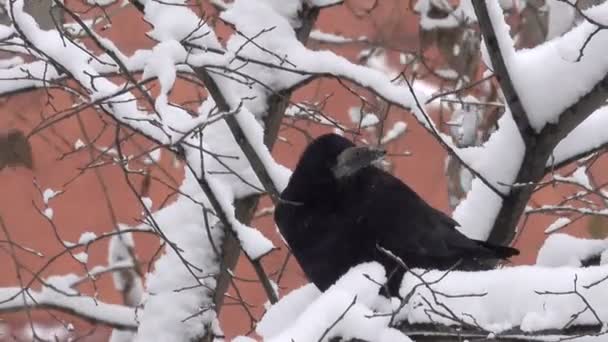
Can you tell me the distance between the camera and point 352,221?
8.46 feet

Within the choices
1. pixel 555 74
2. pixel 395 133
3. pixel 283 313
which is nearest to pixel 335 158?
pixel 555 74

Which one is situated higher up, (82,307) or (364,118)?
(364,118)

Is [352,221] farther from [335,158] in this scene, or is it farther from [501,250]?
[501,250]

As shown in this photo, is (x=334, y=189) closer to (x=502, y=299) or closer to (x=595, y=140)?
(x=595, y=140)

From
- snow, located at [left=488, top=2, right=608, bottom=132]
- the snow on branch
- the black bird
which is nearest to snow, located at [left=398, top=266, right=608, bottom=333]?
snow, located at [left=488, top=2, right=608, bottom=132]

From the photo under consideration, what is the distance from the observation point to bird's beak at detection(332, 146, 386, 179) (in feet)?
8.70

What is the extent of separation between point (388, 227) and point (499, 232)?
11.6 inches

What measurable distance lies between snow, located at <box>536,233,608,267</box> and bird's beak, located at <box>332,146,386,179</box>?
24.0 inches

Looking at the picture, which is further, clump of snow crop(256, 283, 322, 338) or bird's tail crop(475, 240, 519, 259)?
bird's tail crop(475, 240, 519, 259)

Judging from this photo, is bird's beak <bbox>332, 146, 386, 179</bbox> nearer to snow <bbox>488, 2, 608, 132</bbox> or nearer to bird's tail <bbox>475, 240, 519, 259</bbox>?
bird's tail <bbox>475, 240, 519, 259</bbox>

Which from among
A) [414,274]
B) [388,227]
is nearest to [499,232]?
[388,227]

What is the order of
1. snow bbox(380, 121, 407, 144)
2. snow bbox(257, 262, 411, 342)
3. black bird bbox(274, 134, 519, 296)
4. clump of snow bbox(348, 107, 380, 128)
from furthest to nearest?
snow bbox(380, 121, 407, 144), clump of snow bbox(348, 107, 380, 128), black bird bbox(274, 134, 519, 296), snow bbox(257, 262, 411, 342)

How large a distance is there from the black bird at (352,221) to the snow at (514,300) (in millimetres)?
758

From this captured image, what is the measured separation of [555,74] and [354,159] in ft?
2.09
